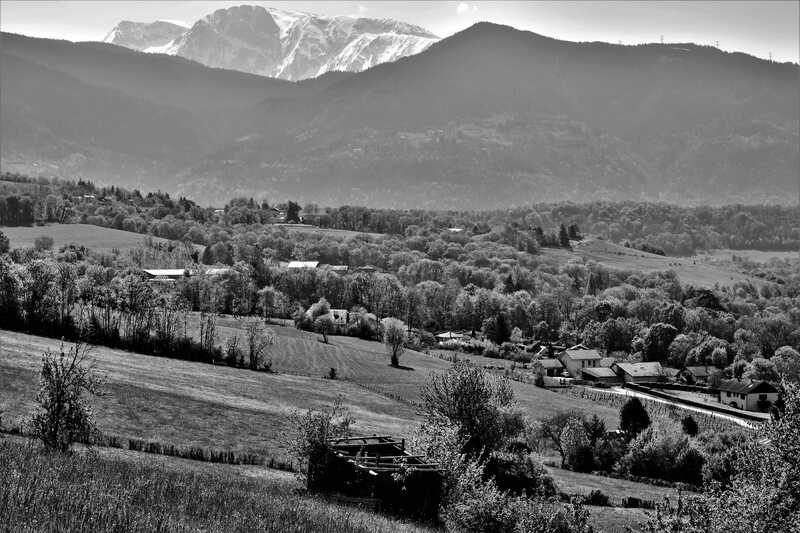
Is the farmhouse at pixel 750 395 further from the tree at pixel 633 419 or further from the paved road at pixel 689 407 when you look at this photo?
the tree at pixel 633 419

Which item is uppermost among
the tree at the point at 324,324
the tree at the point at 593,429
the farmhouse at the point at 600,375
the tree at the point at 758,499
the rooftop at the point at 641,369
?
the tree at the point at 758,499

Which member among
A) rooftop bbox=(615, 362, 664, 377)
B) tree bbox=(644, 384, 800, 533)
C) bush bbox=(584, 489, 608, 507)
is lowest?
rooftop bbox=(615, 362, 664, 377)

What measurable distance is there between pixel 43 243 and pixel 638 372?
384 ft

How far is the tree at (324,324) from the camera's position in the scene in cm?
13038

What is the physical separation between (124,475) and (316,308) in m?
109

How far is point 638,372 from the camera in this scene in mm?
126312

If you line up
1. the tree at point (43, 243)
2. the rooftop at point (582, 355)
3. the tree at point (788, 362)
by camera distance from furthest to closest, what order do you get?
the tree at point (43, 243), the rooftop at point (582, 355), the tree at point (788, 362)

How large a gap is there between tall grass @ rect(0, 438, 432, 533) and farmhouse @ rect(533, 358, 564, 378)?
9340 centimetres

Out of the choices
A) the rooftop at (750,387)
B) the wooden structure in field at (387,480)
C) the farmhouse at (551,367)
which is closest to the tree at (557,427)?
the rooftop at (750,387)

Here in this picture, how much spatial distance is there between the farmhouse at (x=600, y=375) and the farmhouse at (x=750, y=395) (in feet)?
62.8

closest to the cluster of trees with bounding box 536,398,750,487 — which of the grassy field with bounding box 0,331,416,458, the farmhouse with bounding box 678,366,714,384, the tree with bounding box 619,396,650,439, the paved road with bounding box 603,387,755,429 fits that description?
the tree with bounding box 619,396,650,439

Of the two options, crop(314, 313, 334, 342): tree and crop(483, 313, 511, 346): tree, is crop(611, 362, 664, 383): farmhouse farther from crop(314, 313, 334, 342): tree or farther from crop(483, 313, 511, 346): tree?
crop(314, 313, 334, 342): tree

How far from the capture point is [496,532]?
1453 inches

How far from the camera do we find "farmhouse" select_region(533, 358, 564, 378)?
128m
